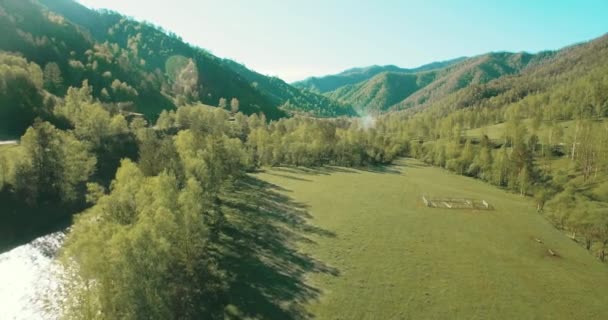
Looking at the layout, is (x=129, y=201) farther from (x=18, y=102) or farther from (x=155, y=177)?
(x=18, y=102)

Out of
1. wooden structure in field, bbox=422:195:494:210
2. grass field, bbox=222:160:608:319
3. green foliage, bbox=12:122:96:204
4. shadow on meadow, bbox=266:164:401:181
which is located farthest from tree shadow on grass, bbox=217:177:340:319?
shadow on meadow, bbox=266:164:401:181

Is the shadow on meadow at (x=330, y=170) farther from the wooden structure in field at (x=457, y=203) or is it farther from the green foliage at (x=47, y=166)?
the green foliage at (x=47, y=166)

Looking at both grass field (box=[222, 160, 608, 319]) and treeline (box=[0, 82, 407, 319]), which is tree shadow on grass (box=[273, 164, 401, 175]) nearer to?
treeline (box=[0, 82, 407, 319])

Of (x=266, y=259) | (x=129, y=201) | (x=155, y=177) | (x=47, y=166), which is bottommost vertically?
(x=266, y=259)

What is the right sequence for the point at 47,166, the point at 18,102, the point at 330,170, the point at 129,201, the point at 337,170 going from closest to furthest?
the point at 129,201, the point at 47,166, the point at 18,102, the point at 330,170, the point at 337,170

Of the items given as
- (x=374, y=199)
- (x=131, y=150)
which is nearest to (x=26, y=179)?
(x=131, y=150)

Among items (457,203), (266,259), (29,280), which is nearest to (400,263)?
(266,259)

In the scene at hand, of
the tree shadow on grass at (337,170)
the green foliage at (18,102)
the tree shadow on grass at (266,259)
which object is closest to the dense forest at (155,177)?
the green foliage at (18,102)
